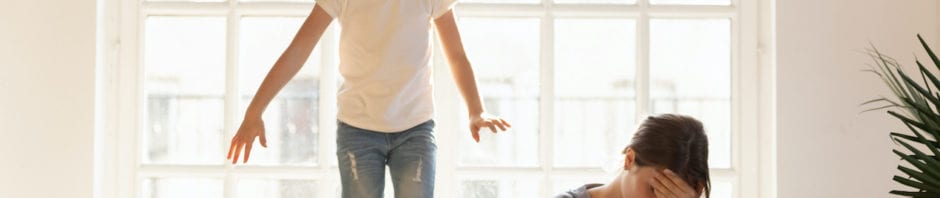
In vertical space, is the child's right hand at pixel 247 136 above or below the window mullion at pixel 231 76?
below

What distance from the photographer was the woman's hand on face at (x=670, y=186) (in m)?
2.18

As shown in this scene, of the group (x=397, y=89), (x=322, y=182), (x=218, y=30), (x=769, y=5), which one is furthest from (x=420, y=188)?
(x=769, y=5)

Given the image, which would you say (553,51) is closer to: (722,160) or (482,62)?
(482,62)

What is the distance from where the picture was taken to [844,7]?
300cm

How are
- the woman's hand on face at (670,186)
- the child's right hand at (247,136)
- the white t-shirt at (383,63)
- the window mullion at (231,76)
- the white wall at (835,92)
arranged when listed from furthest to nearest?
1. the window mullion at (231,76)
2. the white wall at (835,92)
3. the white t-shirt at (383,63)
4. the child's right hand at (247,136)
5. the woman's hand on face at (670,186)

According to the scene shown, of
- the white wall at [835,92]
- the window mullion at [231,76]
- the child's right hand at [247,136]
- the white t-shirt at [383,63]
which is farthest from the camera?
the window mullion at [231,76]

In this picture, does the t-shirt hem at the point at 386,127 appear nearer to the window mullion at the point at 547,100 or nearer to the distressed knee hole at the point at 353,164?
the distressed knee hole at the point at 353,164

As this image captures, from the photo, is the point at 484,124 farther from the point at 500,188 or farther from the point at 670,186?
the point at 500,188

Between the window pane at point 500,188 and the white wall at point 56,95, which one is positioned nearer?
the white wall at point 56,95

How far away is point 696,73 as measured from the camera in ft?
10.5

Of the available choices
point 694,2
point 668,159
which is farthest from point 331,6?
point 694,2

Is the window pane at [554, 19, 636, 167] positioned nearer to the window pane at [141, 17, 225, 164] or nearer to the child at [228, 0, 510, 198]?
the child at [228, 0, 510, 198]

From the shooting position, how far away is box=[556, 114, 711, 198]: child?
218cm

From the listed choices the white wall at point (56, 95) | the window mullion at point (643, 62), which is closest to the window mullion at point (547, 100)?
the window mullion at point (643, 62)
